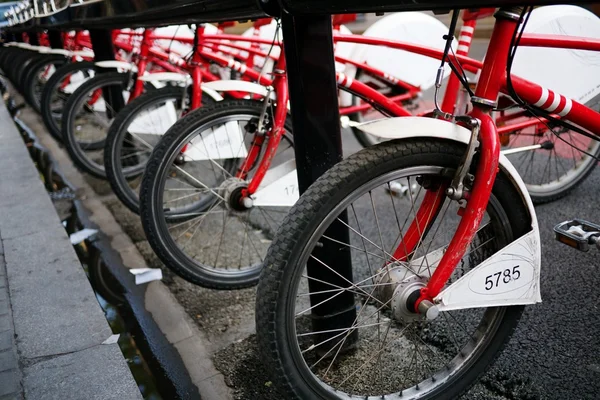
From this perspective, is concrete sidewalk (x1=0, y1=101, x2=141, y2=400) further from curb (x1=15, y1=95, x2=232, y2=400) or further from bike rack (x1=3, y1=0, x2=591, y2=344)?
bike rack (x1=3, y1=0, x2=591, y2=344)

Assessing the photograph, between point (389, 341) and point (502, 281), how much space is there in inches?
26.0

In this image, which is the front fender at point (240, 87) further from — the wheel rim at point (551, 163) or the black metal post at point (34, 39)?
the black metal post at point (34, 39)

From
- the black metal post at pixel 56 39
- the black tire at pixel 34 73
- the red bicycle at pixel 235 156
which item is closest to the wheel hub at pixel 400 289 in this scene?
the red bicycle at pixel 235 156

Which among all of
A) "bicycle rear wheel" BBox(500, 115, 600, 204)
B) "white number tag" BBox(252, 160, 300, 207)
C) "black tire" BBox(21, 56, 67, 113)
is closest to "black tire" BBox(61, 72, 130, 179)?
"white number tag" BBox(252, 160, 300, 207)

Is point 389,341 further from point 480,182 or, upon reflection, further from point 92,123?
point 92,123

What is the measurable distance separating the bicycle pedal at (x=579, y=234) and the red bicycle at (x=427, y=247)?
0.75ft

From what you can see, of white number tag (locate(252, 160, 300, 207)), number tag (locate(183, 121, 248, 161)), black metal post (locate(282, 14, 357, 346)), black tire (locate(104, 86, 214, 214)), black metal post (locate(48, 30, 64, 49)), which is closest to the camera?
black metal post (locate(282, 14, 357, 346))

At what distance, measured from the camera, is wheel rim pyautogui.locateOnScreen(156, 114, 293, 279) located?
267 centimetres

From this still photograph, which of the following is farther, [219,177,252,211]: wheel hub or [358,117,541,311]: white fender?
[219,177,252,211]: wheel hub

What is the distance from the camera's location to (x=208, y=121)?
2.62 meters

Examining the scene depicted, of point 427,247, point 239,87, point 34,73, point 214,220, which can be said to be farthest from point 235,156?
point 34,73

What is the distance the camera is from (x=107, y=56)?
493cm

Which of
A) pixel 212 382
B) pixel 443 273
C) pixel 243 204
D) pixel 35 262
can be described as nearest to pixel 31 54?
pixel 35 262

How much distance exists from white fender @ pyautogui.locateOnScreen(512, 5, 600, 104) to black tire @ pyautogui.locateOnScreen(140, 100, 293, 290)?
1.48m
